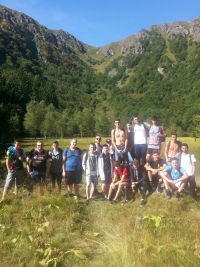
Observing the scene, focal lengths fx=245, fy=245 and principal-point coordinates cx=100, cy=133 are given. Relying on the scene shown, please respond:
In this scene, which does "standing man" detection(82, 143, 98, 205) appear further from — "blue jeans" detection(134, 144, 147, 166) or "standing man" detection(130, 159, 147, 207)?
"blue jeans" detection(134, 144, 147, 166)

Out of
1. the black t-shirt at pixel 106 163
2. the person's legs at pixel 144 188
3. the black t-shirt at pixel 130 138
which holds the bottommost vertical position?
the person's legs at pixel 144 188

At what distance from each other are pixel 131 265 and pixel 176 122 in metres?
113

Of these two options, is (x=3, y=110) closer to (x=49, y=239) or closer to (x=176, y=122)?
(x=49, y=239)

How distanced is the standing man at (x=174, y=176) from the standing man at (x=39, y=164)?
4193 mm

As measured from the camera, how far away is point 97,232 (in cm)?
639

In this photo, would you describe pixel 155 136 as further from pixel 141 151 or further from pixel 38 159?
pixel 38 159

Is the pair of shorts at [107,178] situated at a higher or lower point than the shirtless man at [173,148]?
lower

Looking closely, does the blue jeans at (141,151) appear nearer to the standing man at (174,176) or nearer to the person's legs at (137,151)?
the person's legs at (137,151)

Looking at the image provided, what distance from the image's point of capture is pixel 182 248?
4852 millimetres

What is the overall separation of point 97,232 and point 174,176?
3802 mm

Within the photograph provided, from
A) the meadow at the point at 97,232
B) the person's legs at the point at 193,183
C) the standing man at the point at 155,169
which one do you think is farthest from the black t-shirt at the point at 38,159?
the person's legs at the point at 193,183

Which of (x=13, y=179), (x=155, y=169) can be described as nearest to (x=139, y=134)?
(x=155, y=169)

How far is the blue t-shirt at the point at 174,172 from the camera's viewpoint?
28.8 feet

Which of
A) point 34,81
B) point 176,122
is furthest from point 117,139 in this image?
point 34,81
